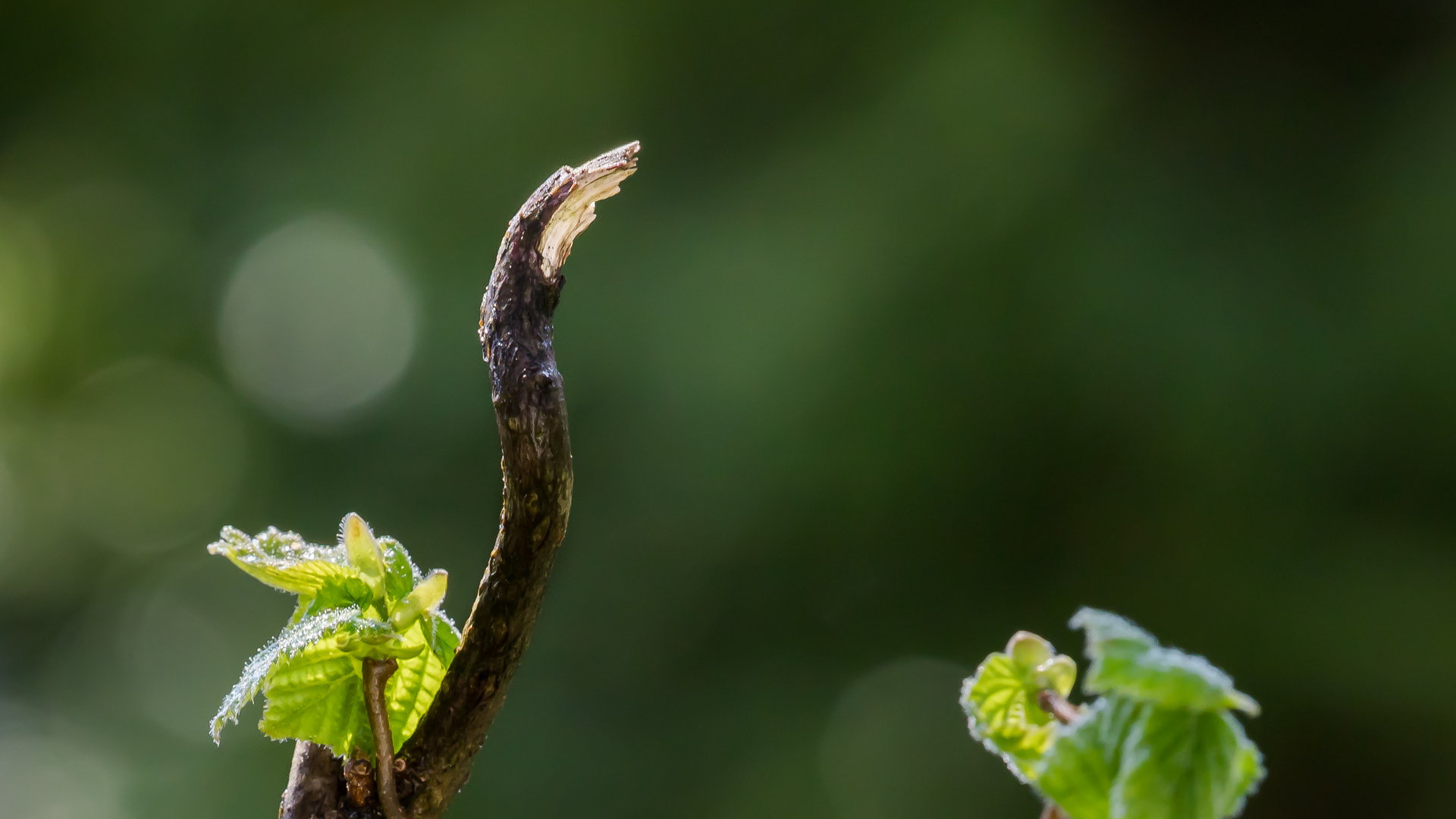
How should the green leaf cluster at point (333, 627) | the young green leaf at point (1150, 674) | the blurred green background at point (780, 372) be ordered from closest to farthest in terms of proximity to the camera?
the young green leaf at point (1150, 674), the green leaf cluster at point (333, 627), the blurred green background at point (780, 372)

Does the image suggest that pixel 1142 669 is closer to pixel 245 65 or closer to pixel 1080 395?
pixel 1080 395

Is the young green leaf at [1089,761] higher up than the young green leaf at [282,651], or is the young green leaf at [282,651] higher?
the young green leaf at [282,651]

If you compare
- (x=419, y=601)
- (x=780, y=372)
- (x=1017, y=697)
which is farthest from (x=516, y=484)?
(x=780, y=372)

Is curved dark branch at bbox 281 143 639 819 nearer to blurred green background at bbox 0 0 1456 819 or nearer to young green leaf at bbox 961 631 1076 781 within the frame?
young green leaf at bbox 961 631 1076 781

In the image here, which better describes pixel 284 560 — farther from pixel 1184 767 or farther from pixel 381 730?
pixel 1184 767

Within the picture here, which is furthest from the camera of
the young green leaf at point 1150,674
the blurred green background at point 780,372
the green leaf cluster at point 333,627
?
the blurred green background at point 780,372

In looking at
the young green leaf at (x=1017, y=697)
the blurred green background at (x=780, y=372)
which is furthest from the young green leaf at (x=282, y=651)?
the blurred green background at (x=780, y=372)

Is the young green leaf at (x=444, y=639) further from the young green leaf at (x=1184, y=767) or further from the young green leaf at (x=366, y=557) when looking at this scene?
the young green leaf at (x=1184, y=767)
